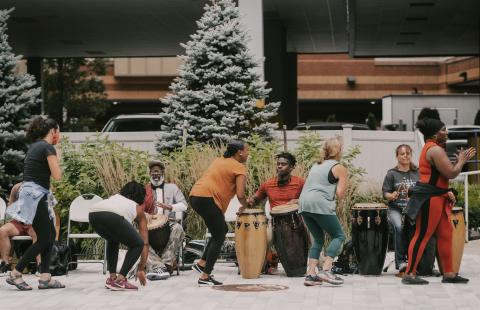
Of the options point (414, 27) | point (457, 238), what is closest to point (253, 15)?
point (414, 27)

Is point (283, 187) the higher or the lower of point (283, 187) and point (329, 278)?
the higher

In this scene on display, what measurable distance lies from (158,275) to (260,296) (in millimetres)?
2123

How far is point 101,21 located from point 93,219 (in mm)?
20580

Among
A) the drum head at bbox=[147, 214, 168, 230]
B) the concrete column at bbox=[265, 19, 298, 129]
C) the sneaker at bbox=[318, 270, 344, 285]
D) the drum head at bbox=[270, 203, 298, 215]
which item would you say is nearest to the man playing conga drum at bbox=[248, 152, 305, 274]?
the drum head at bbox=[270, 203, 298, 215]

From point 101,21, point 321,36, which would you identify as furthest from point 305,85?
point 101,21

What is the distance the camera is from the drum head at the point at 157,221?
12.4 metres

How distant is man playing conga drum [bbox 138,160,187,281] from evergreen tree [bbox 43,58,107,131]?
89.4ft

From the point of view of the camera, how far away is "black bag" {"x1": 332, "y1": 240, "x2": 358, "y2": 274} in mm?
12664

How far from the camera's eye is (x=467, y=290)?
35.2 feet

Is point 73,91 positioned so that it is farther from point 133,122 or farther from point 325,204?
point 325,204

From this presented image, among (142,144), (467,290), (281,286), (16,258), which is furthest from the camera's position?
(142,144)

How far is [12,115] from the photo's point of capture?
60.9 feet

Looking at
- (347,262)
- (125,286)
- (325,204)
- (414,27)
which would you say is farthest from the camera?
(414,27)

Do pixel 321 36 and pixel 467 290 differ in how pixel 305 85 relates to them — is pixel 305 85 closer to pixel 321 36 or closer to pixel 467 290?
pixel 321 36
